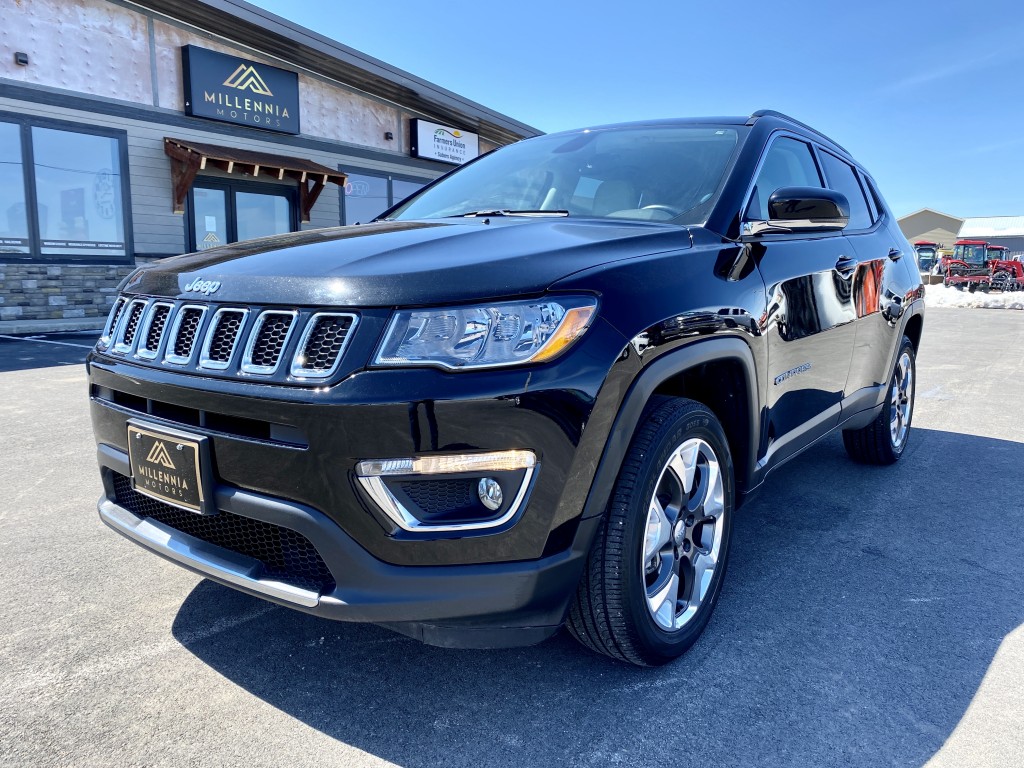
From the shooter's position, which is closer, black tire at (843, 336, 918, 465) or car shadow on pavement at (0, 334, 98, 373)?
black tire at (843, 336, 918, 465)

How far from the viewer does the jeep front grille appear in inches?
67.2

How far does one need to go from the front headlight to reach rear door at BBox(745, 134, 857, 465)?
1116 mm

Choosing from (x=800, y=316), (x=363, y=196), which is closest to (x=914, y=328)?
(x=800, y=316)

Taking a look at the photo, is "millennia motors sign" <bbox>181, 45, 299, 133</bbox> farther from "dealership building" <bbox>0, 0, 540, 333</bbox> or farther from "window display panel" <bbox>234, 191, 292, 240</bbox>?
"window display panel" <bbox>234, 191, 292, 240</bbox>

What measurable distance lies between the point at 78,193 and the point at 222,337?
11.3 meters

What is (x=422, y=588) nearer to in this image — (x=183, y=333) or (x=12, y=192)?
(x=183, y=333)

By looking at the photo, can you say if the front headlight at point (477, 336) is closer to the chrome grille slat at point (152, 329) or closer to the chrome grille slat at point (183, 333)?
the chrome grille slat at point (183, 333)

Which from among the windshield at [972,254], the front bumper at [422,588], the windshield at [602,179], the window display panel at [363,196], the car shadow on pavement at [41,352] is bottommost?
the car shadow on pavement at [41,352]

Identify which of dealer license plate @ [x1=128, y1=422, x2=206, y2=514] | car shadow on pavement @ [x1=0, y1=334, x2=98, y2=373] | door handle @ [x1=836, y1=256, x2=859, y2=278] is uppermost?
door handle @ [x1=836, y1=256, x2=859, y2=278]

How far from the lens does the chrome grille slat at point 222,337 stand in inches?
72.1

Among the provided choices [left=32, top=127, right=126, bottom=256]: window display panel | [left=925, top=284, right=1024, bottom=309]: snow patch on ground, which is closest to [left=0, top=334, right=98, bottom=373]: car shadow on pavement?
[left=32, top=127, right=126, bottom=256]: window display panel

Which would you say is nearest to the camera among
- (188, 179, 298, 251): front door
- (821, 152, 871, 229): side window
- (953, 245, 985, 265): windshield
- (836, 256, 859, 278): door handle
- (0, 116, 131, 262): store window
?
(836, 256, 859, 278): door handle

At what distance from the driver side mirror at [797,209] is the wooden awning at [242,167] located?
11.2 m

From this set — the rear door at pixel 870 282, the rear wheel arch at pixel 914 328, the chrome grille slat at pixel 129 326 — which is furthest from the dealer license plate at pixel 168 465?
the rear wheel arch at pixel 914 328
